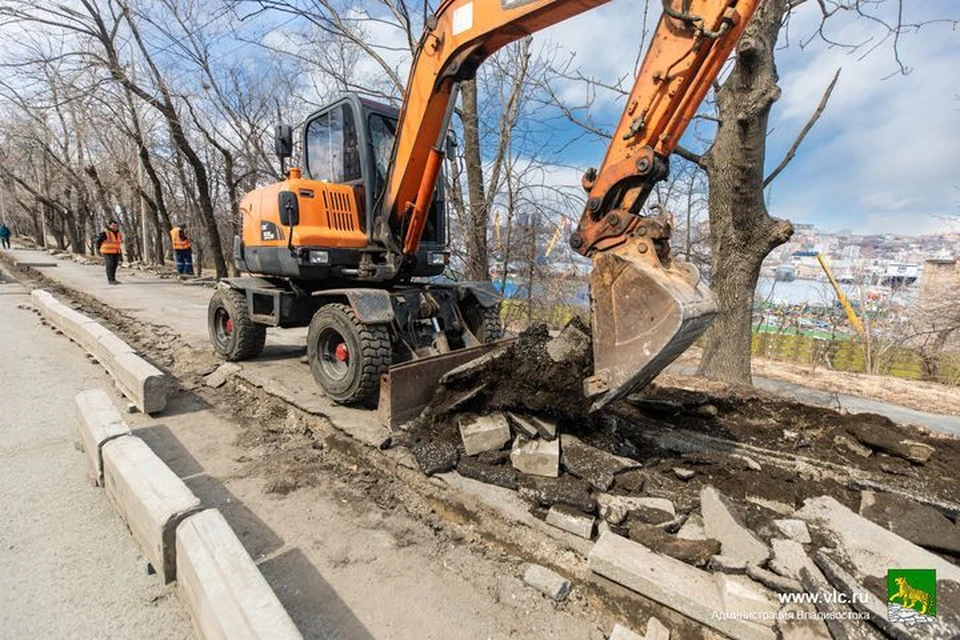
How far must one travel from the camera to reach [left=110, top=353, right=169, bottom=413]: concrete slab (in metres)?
4.42

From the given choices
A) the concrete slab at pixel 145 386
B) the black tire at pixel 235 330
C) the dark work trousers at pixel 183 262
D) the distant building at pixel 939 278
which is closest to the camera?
Result: the concrete slab at pixel 145 386

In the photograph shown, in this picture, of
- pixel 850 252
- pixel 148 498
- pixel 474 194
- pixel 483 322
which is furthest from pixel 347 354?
pixel 850 252

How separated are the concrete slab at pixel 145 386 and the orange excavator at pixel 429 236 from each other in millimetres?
1176

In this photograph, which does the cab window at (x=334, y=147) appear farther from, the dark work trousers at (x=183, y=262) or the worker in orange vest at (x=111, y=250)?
the dark work trousers at (x=183, y=262)

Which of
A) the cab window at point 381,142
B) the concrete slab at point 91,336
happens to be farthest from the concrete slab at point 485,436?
the concrete slab at point 91,336

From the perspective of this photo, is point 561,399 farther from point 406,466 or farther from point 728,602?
point 728,602

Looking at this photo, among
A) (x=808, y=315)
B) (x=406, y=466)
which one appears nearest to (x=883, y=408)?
(x=406, y=466)

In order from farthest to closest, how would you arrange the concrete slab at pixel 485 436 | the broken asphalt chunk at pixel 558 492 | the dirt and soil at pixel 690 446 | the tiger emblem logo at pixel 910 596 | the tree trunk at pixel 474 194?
1. the tree trunk at pixel 474 194
2. the concrete slab at pixel 485 436
3. the dirt and soil at pixel 690 446
4. the broken asphalt chunk at pixel 558 492
5. the tiger emblem logo at pixel 910 596

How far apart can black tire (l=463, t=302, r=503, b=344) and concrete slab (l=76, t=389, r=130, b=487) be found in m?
3.28

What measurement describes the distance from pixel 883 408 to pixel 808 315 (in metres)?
10.8

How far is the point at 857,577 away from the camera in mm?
2129

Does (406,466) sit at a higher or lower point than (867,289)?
lower

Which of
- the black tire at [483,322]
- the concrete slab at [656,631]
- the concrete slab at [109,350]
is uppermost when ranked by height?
the black tire at [483,322]

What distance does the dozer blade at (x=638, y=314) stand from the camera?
266 centimetres
